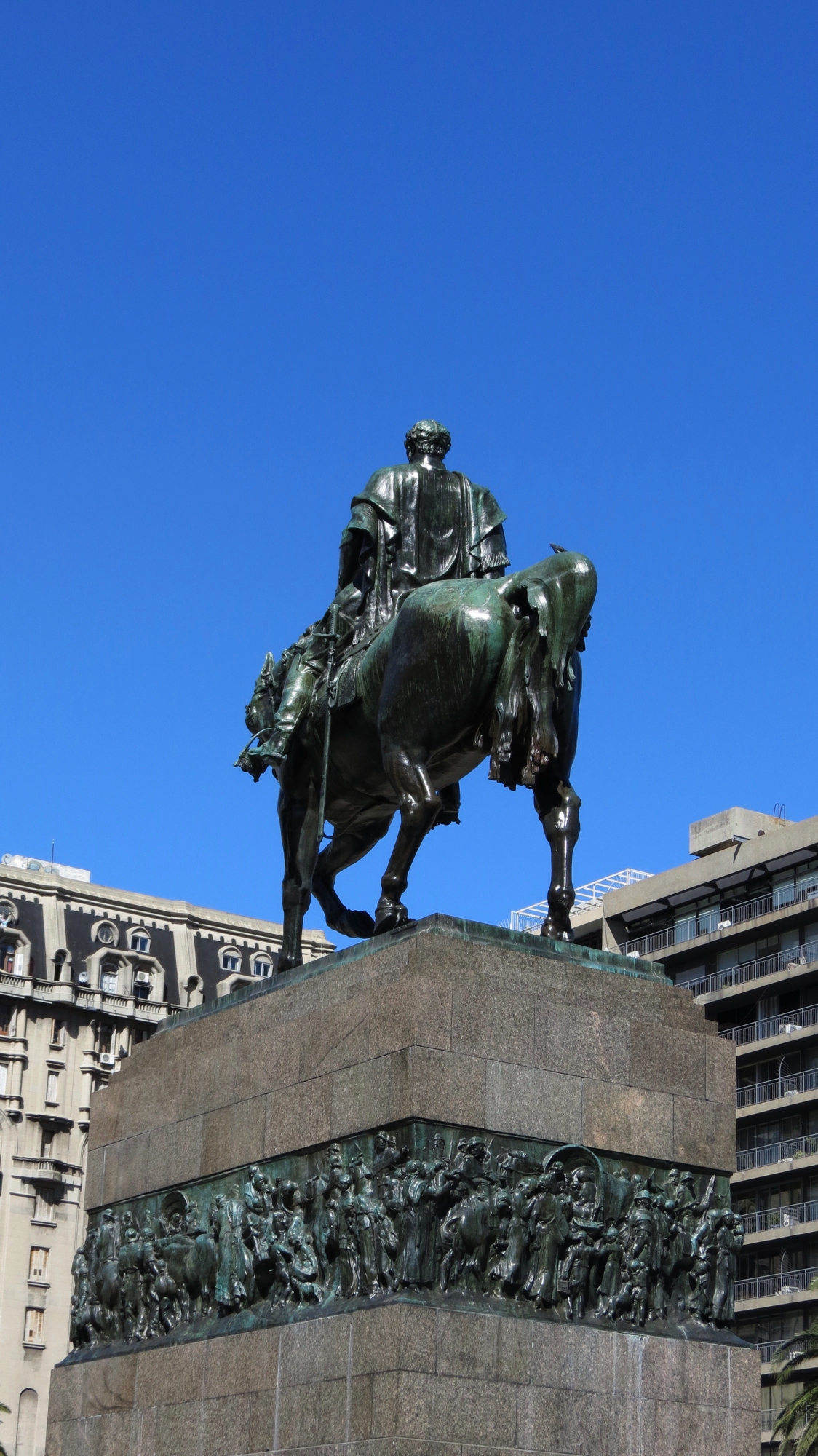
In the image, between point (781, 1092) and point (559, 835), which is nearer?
point (559, 835)

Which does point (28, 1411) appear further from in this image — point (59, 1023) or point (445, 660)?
point (445, 660)

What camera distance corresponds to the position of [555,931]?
1920cm

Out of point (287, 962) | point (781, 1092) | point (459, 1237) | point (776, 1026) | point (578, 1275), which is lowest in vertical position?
point (578, 1275)

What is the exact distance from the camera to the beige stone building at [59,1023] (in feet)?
288

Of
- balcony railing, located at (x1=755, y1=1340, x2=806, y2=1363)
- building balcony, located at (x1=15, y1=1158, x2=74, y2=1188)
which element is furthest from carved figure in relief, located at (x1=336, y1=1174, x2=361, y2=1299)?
building balcony, located at (x1=15, y1=1158, x2=74, y2=1188)

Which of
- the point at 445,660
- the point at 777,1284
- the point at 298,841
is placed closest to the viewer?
the point at 445,660

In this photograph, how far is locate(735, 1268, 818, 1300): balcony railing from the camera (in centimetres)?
7206

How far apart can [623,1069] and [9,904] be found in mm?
81467

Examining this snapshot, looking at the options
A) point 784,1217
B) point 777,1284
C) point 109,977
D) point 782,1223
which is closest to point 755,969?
point 784,1217

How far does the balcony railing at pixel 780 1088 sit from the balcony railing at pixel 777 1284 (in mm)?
6214

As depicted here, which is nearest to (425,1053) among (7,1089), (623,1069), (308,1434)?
(623,1069)

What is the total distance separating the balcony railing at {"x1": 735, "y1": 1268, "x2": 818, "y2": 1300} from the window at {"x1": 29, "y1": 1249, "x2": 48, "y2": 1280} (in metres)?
31.4

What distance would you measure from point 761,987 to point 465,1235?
6383 cm

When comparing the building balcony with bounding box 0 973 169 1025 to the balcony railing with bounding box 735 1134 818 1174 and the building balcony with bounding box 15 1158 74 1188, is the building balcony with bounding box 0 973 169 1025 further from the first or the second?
the balcony railing with bounding box 735 1134 818 1174
